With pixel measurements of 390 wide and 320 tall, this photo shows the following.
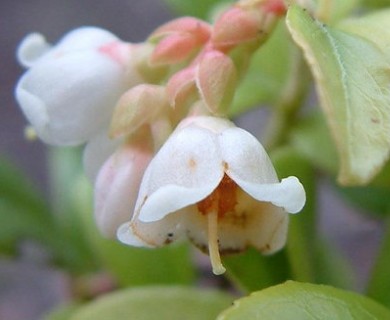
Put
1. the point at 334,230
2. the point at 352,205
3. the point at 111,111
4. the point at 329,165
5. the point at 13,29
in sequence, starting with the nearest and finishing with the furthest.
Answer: the point at 111,111 → the point at 329,165 → the point at 352,205 → the point at 334,230 → the point at 13,29

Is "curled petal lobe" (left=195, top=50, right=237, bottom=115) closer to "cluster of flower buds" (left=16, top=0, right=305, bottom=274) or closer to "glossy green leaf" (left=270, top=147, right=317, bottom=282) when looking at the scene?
"cluster of flower buds" (left=16, top=0, right=305, bottom=274)

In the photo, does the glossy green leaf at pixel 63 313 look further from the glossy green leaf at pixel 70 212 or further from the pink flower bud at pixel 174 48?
the pink flower bud at pixel 174 48

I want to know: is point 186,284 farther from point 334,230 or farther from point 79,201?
point 334,230

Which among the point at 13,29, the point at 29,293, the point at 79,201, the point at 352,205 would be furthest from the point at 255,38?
the point at 13,29

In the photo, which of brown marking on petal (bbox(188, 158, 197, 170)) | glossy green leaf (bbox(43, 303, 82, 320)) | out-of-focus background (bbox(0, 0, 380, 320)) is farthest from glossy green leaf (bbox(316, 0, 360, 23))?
out-of-focus background (bbox(0, 0, 380, 320))

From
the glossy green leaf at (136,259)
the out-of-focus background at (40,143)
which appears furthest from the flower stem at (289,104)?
the out-of-focus background at (40,143)

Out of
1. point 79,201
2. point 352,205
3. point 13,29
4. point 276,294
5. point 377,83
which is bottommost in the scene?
point 13,29

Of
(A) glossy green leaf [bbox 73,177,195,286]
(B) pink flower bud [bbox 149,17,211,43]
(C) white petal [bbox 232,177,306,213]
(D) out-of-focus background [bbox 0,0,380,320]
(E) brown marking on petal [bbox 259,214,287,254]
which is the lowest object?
(D) out-of-focus background [bbox 0,0,380,320]
